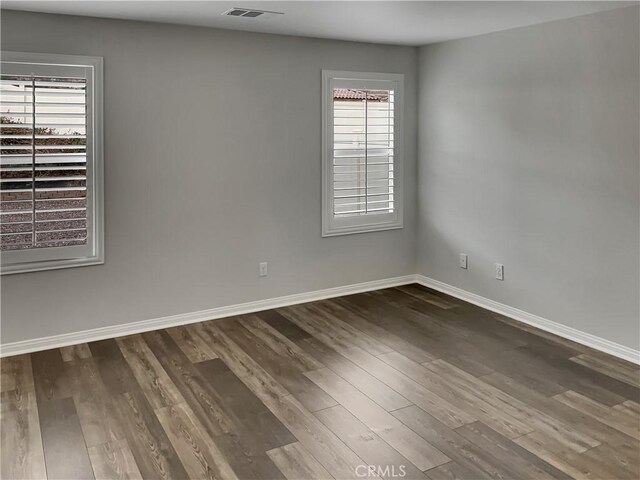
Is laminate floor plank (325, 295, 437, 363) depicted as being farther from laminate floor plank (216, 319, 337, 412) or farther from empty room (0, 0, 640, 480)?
laminate floor plank (216, 319, 337, 412)

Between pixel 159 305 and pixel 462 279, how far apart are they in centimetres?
261

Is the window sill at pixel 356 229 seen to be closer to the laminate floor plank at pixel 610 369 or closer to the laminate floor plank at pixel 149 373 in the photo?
Answer: the laminate floor plank at pixel 149 373

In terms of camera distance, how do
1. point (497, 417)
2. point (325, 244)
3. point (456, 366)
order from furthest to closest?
point (325, 244)
point (456, 366)
point (497, 417)

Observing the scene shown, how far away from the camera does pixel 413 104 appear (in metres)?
5.42

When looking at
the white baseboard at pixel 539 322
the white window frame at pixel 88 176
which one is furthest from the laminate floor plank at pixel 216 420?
the white baseboard at pixel 539 322

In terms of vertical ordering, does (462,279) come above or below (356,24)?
below

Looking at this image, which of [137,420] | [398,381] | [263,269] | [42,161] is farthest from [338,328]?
[42,161]

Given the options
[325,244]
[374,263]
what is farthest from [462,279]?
[325,244]

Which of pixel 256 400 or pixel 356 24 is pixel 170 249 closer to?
pixel 256 400

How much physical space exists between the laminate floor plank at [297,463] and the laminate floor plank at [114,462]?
1.99ft

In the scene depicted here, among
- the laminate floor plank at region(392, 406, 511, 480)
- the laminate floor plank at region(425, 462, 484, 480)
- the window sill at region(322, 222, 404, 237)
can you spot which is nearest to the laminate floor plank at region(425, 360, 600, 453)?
the laminate floor plank at region(392, 406, 511, 480)

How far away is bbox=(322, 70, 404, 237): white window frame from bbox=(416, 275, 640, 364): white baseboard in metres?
0.72

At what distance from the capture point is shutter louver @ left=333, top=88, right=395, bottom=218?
5031 millimetres

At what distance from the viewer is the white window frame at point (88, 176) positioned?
3.75 m
